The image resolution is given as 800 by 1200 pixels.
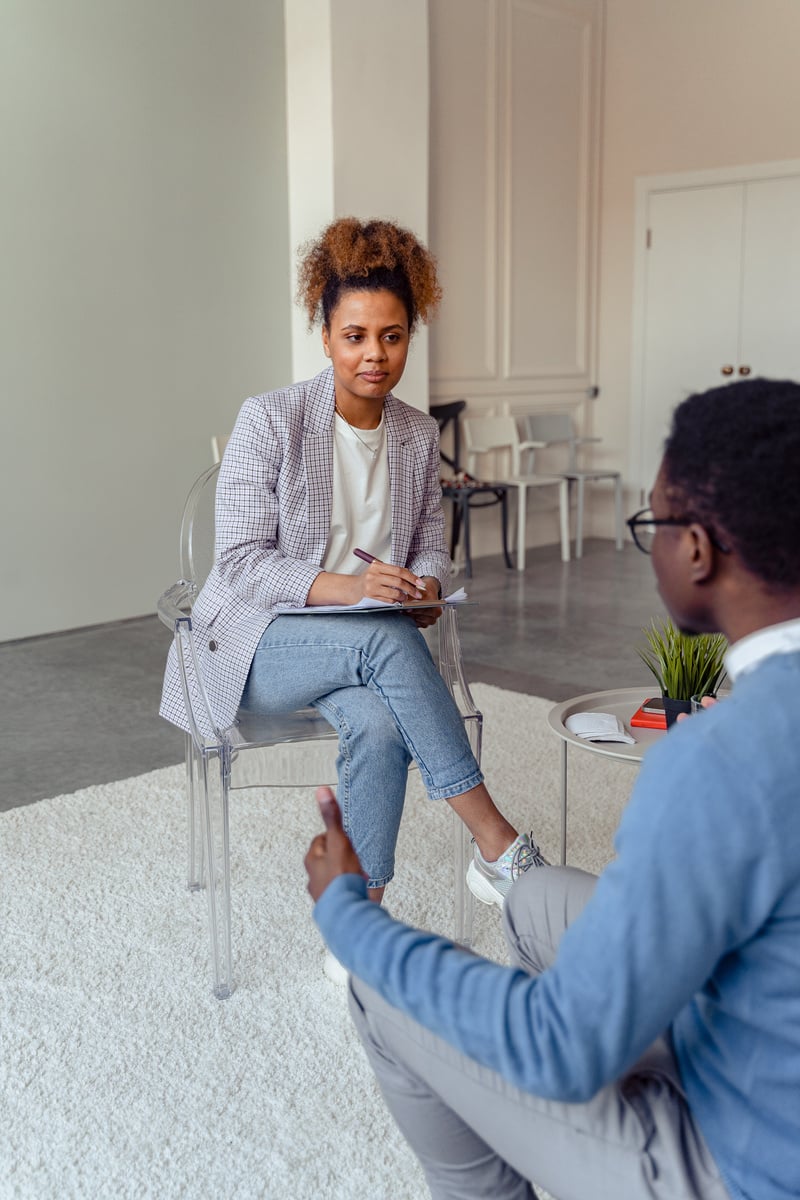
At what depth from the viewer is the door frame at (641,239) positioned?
6453mm

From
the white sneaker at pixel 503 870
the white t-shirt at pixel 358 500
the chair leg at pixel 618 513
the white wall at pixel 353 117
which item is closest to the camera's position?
the white sneaker at pixel 503 870

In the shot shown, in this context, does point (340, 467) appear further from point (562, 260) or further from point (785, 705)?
point (562, 260)

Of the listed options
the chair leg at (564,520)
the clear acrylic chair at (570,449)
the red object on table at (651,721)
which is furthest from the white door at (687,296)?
the red object on table at (651,721)

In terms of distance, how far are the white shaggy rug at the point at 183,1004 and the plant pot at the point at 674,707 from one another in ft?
1.68

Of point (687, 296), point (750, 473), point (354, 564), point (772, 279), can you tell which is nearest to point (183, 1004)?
point (354, 564)

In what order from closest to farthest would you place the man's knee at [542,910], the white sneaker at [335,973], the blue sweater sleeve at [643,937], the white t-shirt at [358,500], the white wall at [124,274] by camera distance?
the blue sweater sleeve at [643,937] → the man's knee at [542,910] → the white sneaker at [335,973] → the white t-shirt at [358,500] → the white wall at [124,274]

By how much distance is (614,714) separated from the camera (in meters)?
2.14

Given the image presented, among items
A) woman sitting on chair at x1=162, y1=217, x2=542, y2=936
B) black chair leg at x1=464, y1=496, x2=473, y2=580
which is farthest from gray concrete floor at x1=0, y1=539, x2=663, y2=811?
woman sitting on chair at x1=162, y1=217, x2=542, y2=936

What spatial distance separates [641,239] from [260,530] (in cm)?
551

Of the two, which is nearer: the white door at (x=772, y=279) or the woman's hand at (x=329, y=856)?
the woman's hand at (x=329, y=856)

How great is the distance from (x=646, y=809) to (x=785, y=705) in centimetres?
12

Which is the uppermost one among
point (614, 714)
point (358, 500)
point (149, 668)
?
point (358, 500)

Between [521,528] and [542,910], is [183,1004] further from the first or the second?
[521,528]

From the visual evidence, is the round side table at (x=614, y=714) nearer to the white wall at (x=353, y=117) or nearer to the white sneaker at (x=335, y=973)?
the white sneaker at (x=335, y=973)
